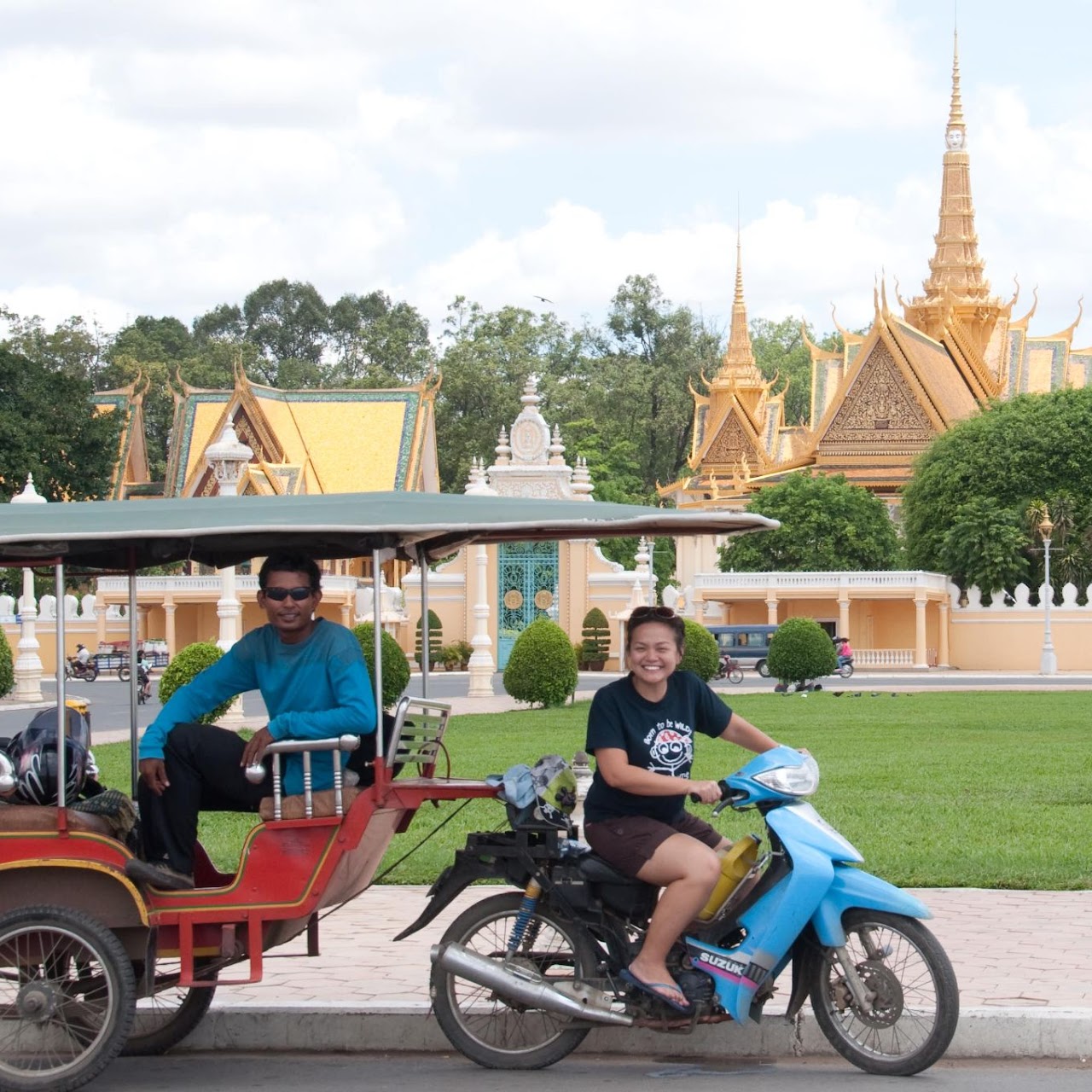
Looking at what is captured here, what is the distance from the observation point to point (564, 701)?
1095 inches

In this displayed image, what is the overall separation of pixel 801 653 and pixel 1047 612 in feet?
40.5

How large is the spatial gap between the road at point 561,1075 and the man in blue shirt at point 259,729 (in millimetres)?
726

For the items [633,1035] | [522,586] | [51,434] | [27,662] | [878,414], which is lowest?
[633,1035]

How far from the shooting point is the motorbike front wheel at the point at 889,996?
582 centimetres

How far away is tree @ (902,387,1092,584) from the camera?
44.6m

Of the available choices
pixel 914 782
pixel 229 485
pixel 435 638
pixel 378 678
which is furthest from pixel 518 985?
pixel 435 638

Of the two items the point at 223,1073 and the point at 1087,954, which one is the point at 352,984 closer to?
the point at 223,1073

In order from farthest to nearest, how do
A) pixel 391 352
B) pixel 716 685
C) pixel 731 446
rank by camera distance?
pixel 391 352, pixel 731 446, pixel 716 685

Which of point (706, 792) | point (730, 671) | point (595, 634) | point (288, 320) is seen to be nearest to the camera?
point (706, 792)

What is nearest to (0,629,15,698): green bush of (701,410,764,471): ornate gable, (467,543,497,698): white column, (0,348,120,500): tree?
(467,543,497,698): white column

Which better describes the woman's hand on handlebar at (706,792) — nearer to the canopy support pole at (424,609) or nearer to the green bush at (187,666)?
the canopy support pole at (424,609)

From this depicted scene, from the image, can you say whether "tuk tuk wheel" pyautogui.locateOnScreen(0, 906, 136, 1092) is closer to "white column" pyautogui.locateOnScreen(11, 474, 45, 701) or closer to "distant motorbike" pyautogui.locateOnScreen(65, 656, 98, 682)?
"white column" pyautogui.locateOnScreen(11, 474, 45, 701)

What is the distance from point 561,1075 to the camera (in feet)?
20.2

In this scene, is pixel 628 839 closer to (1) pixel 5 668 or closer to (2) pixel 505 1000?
(2) pixel 505 1000
